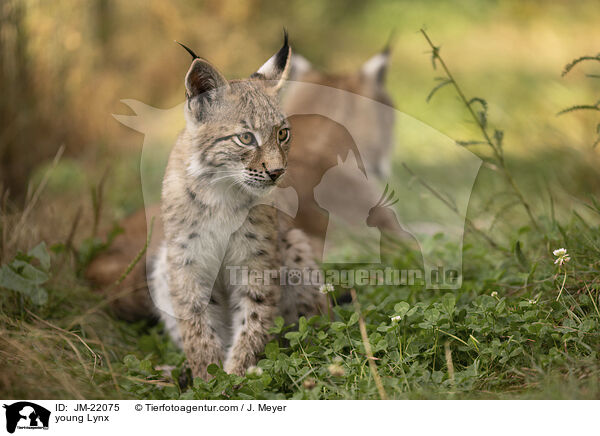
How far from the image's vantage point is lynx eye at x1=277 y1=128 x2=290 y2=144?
111 inches

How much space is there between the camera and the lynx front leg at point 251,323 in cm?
290

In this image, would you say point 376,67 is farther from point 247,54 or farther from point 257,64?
point 247,54

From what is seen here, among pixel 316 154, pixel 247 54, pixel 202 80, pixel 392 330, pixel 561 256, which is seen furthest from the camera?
pixel 247 54

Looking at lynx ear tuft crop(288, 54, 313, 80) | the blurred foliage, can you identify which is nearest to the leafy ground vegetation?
the blurred foliage

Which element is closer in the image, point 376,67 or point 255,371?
point 255,371

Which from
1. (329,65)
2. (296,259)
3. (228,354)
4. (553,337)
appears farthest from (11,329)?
(329,65)

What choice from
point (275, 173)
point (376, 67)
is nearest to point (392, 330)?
point (275, 173)

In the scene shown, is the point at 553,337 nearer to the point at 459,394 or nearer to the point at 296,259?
the point at 459,394

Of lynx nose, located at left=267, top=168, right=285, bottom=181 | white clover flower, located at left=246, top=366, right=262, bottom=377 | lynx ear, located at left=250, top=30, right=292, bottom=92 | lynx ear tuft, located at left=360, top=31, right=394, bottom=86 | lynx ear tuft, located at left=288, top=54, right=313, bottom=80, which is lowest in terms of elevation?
white clover flower, located at left=246, top=366, right=262, bottom=377
